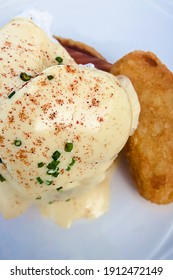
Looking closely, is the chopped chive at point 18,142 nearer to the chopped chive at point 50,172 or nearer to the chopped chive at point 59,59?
the chopped chive at point 50,172

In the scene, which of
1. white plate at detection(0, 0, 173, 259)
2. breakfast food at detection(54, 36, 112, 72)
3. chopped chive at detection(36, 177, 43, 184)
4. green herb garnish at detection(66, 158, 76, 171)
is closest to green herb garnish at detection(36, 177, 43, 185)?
chopped chive at detection(36, 177, 43, 184)

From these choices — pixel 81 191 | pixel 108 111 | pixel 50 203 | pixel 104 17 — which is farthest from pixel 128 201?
pixel 104 17

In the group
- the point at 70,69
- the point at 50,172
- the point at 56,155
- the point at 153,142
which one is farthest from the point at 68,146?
the point at 153,142

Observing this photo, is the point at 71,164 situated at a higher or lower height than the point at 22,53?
lower

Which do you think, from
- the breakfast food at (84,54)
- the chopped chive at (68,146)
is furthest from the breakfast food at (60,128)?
the breakfast food at (84,54)

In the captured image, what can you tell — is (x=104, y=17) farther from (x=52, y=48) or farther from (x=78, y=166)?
(x=78, y=166)

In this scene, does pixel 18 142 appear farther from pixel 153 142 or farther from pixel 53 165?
pixel 153 142

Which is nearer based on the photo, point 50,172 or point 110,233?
point 50,172
